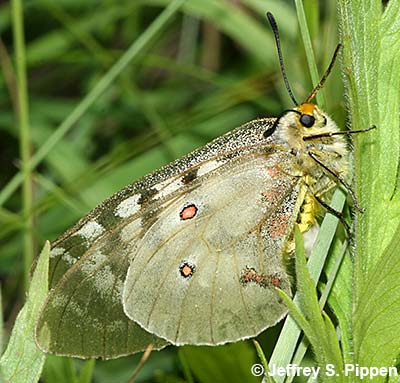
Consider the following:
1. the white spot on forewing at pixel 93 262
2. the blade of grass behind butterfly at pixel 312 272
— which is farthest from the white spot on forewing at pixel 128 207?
the blade of grass behind butterfly at pixel 312 272

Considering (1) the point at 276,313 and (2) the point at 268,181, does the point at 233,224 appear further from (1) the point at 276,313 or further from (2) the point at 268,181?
(1) the point at 276,313

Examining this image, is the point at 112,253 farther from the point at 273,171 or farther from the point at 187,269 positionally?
the point at 273,171

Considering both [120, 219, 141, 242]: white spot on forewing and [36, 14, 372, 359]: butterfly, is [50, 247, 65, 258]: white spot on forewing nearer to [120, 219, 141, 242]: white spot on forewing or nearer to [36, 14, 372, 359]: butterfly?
[36, 14, 372, 359]: butterfly

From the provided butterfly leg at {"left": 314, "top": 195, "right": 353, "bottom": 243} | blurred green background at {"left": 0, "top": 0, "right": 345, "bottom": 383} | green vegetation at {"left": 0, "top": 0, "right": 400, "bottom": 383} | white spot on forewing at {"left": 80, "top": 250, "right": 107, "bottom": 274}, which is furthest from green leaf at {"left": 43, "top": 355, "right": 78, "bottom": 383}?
butterfly leg at {"left": 314, "top": 195, "right": 353, "bottom": 243}

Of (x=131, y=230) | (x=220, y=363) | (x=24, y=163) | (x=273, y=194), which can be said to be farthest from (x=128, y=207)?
(x=24, y=163)

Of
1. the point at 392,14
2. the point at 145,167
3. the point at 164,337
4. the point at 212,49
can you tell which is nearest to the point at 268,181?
the point at 164,337
